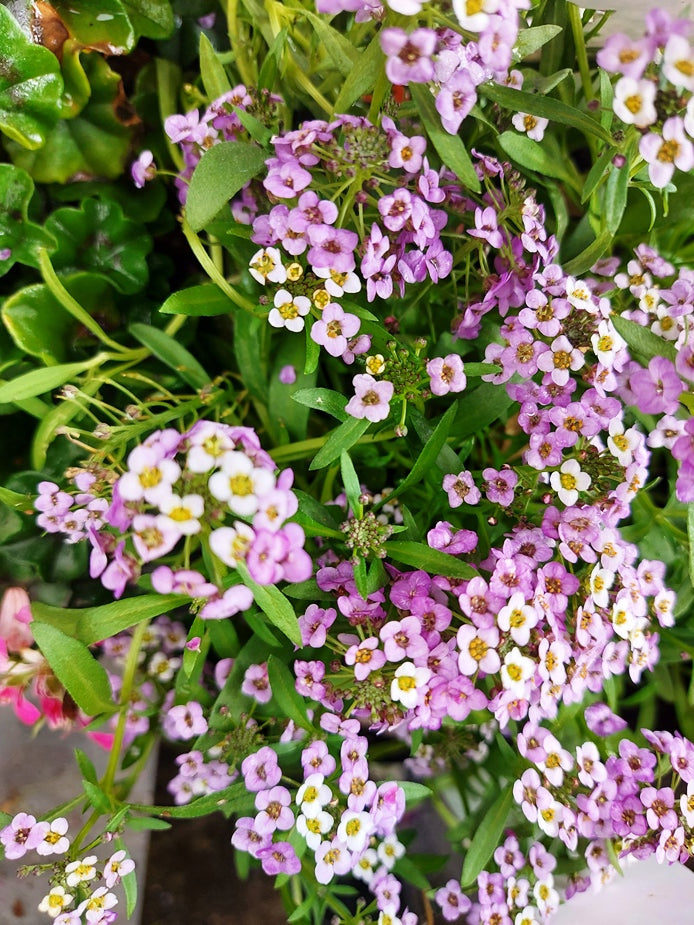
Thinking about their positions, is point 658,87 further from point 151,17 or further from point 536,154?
point 151,17

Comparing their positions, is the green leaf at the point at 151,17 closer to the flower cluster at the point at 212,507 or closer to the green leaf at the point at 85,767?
the flower cluster at the point at 212,507

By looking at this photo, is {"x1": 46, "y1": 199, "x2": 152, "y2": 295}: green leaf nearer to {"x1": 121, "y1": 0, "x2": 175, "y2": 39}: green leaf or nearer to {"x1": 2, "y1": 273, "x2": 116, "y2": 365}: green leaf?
{"x1": 2, "y1": 273, "x2": 116, "y2": 365}: green leaf

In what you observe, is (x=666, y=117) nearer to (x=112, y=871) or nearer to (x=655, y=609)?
(x=655, y=609)

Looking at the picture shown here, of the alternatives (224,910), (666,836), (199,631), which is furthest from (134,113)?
(224,910)

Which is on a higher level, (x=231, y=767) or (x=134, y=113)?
(x=134, y=113)

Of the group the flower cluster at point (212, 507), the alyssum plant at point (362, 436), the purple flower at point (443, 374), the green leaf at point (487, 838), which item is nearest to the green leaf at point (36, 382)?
the alyssum plant at point (362, 436)

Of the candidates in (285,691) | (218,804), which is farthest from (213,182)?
(218,804)

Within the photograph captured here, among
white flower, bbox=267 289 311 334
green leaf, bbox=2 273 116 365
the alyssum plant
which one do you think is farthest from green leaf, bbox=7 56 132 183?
white flower, bbox=267 289 311 334
